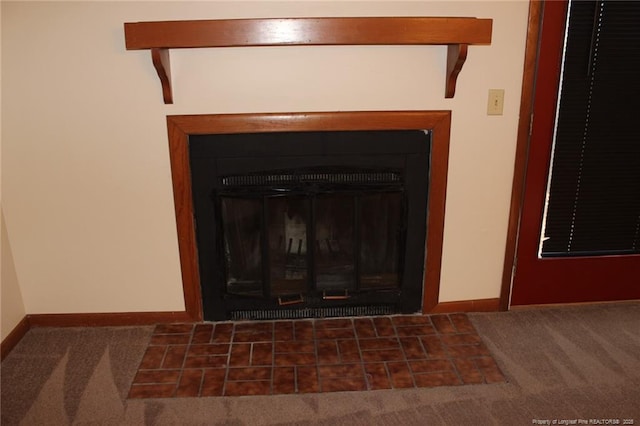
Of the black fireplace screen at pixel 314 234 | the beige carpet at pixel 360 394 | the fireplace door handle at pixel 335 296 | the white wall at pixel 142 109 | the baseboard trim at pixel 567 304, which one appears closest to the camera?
the beige carpet at pixel 360 394

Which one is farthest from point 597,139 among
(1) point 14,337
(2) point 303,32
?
(1) point 14,337

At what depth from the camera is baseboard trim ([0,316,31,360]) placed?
2230 mm

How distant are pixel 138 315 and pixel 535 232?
2.06 meters

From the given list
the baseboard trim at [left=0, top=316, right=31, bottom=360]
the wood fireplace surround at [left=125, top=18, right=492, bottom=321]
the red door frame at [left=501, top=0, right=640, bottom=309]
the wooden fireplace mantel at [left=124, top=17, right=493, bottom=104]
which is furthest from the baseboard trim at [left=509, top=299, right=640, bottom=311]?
the baseboard trim at [left=0, top=316, right=31, bottom=360]

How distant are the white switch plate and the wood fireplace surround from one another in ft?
0.66

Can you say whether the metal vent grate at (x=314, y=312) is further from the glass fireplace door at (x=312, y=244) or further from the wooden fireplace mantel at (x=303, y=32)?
the wooden fireplace mantel at (x=303, y=32)

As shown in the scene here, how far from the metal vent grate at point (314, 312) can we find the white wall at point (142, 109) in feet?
1.26

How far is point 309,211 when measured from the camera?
2367 millimetres

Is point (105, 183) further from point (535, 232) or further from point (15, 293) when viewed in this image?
point (535, 232)

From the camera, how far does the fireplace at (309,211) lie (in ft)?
7.36

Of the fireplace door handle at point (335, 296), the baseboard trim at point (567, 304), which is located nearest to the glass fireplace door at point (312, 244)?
the fireplace door handle at point (335, 296)

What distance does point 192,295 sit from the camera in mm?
2461

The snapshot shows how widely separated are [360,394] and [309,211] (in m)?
0.86

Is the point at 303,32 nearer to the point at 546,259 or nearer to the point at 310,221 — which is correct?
the point at 310,221
